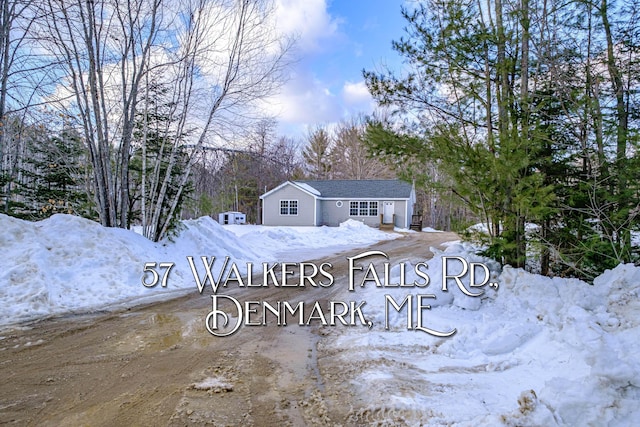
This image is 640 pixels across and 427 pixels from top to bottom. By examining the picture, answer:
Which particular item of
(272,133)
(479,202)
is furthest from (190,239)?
(479,202)

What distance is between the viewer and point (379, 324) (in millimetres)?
4473

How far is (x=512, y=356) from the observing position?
3.29 metres

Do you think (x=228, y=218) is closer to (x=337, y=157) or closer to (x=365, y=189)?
(x=365, y=189)

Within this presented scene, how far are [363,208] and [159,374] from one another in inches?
898

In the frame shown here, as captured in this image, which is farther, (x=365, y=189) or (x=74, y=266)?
(x=365, y=189)

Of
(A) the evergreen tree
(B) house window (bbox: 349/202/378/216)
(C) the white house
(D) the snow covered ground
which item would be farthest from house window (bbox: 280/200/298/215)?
(D) the snow covered ground

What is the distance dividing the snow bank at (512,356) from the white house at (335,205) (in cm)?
2010

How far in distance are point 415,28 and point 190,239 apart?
698 centimetres

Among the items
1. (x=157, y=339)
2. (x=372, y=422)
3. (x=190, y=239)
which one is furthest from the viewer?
(x=190, y=239)

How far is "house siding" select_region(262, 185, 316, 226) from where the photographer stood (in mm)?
24688

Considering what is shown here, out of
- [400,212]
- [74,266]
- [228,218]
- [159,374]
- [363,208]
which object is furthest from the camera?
[363,208]

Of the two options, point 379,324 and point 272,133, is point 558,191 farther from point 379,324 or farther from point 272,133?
point 272,133

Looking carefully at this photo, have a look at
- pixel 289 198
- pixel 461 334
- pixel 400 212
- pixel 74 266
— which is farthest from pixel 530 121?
pixel 289 198

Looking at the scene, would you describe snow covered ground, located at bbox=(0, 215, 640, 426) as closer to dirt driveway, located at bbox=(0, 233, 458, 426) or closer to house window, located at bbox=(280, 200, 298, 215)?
dirt driveway, located at bbox=(0, 233, 458, 426)
